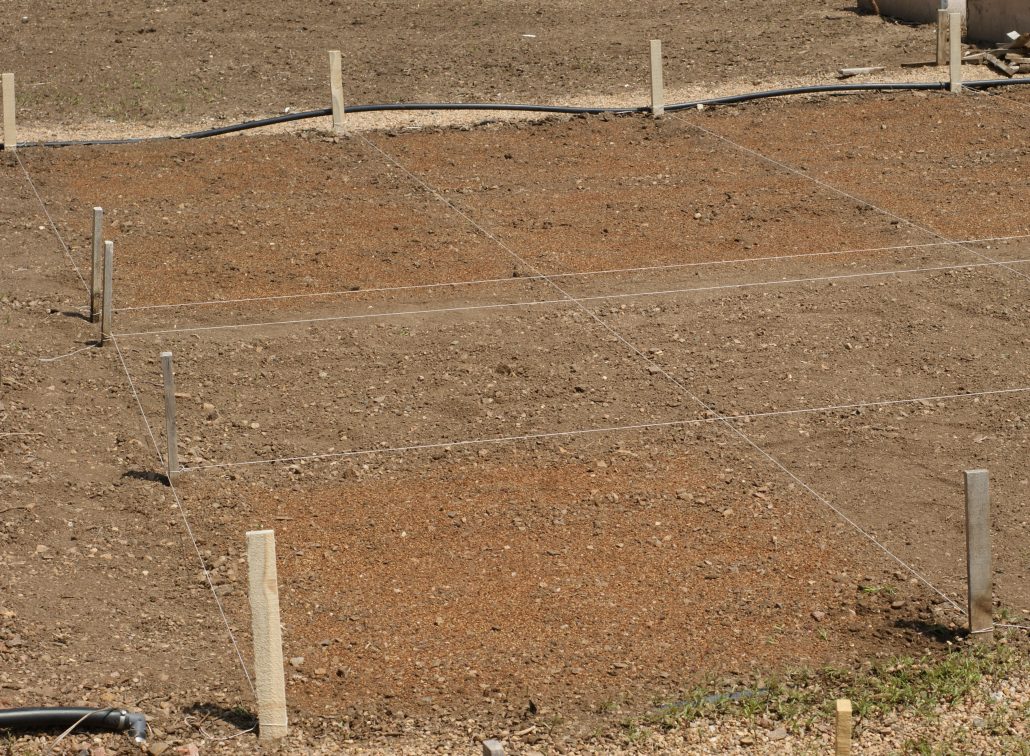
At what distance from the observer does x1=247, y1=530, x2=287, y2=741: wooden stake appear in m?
6.25

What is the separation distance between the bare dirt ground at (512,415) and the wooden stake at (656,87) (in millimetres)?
447

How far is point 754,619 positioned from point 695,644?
44 centimetres

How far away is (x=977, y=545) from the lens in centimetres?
727

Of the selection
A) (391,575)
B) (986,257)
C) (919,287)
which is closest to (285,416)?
(391,575)

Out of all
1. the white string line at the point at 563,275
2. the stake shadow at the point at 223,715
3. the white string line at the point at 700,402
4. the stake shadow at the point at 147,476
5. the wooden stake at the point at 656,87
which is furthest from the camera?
the wooden stake at the point at 656,87

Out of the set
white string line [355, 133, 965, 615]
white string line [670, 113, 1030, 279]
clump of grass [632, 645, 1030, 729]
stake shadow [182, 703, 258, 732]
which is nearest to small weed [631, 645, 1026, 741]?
clump of grass [632, 645, 1030, 729]

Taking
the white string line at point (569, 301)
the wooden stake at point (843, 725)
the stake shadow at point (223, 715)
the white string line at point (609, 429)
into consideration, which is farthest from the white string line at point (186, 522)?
the wooden stake at point (843, 725)

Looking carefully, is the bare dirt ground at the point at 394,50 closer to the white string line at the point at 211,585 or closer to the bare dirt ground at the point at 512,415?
the bare dirt ground at the point at 512,415

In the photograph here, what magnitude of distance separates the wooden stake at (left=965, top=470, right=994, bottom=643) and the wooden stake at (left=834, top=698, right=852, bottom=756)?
7.91 feet

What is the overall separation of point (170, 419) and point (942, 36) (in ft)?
55.9

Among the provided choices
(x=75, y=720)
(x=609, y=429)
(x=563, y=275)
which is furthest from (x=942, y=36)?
(x=75, y=720)

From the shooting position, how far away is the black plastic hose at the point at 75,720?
6336 millimetres

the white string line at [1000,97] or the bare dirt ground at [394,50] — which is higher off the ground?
the bare dirt ground at [394,50]

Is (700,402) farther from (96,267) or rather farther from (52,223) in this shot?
(52,223)
